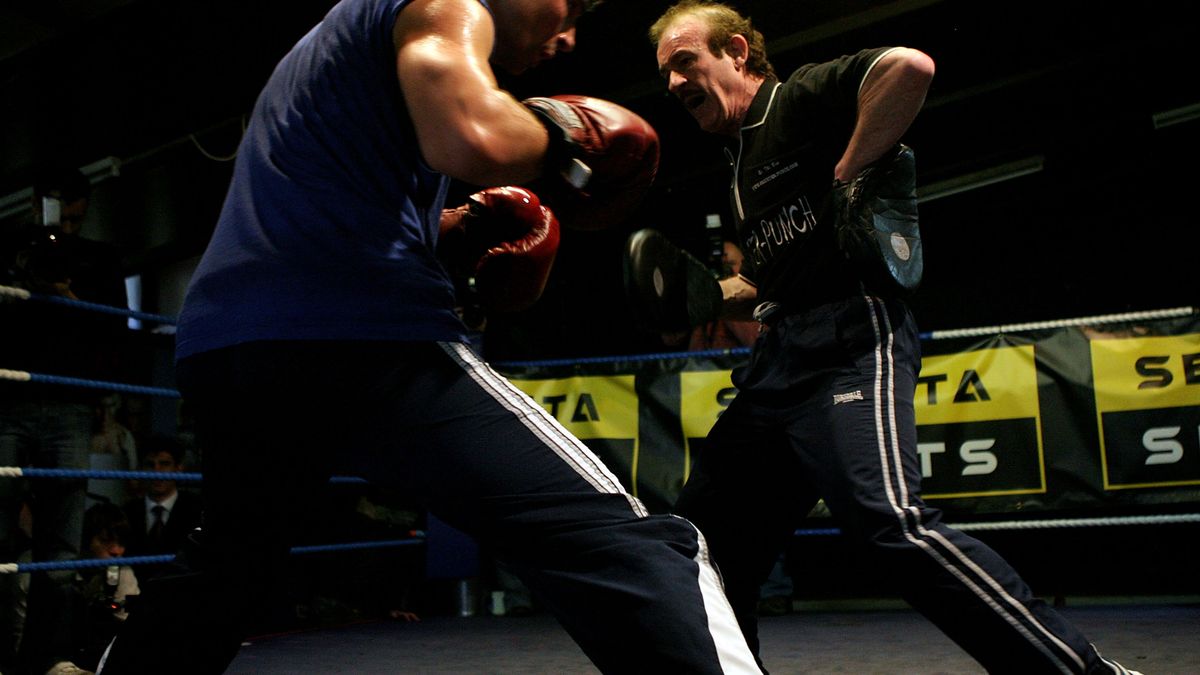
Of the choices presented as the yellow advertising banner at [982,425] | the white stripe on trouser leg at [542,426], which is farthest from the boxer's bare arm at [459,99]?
the yellow advertising banner at [982,425]

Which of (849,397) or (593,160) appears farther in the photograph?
(849,397)

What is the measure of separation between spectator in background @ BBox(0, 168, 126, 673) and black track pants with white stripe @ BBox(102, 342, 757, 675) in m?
1.61

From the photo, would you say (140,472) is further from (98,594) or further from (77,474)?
(98,594)

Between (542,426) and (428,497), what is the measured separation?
0.13 meters

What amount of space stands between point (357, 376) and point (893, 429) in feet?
2.59

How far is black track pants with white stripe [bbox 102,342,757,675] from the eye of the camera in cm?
87

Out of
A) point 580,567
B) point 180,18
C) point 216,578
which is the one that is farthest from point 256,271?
point 180,18

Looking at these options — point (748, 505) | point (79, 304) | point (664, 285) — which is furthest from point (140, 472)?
point (748, 505)

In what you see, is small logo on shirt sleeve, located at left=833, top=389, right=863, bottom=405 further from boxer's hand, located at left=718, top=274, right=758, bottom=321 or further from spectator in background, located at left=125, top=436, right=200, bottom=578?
spectator in background, located at left=125, top=436, right=200, bottom=578

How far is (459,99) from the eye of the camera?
0.92 metres

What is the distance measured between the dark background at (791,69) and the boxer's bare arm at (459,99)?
3114mm

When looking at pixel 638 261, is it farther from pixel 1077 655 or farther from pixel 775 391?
pixel 1077 655

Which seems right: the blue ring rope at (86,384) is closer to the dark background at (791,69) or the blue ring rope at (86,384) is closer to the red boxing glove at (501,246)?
the red boxing glove at (501,246)

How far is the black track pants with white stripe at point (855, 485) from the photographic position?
1220 mm
